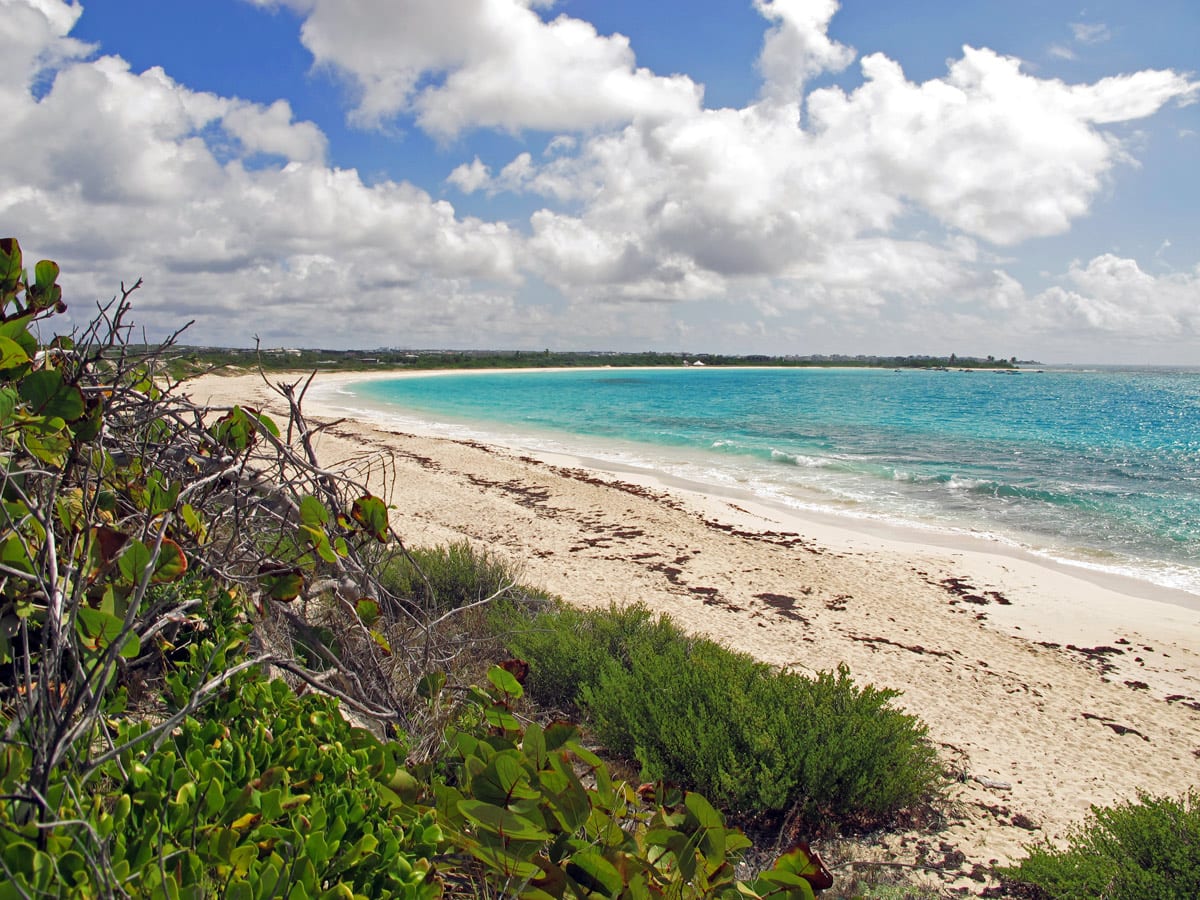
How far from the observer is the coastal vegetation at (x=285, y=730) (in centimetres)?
114

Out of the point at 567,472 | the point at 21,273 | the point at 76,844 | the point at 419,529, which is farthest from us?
the point at 567,472

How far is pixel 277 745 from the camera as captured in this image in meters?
1.54

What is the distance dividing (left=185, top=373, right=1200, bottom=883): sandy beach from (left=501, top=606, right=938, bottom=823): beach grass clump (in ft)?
1.23

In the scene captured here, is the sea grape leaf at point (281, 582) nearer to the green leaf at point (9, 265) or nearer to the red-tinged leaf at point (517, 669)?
the red-tinged leaf at point (517, 669)

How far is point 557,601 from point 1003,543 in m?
8.44

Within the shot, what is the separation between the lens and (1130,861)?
106 inches

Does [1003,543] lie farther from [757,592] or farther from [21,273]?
[21,273]

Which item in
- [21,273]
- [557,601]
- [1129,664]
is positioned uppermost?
[21,273]

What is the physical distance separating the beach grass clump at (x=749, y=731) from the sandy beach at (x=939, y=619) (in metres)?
0.37

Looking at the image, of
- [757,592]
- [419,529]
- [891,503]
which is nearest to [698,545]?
[757,592]

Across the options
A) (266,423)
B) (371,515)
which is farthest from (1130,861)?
(266,423)

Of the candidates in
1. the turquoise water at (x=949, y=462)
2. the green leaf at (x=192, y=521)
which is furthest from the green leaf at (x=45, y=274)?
the turquoise water at (x=949, y=462)

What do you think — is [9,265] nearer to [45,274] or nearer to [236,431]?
[45,274]

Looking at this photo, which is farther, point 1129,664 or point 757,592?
point 757,592
